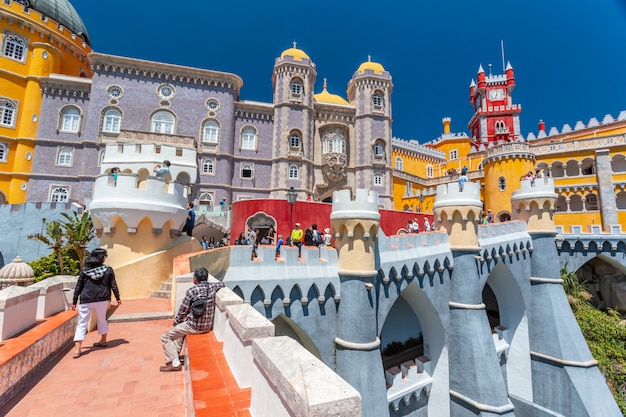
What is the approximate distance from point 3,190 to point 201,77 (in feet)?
57.4

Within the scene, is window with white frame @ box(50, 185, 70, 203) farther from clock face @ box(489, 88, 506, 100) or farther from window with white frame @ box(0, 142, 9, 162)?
clock face @ box(489, 88, 506, 100)

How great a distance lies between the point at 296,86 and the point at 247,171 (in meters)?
9.37

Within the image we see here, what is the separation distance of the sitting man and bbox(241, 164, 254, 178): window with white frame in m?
23.3

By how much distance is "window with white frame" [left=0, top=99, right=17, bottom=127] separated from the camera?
22.5m

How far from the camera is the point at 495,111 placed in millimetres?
43688

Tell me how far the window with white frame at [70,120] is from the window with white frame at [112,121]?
7.52ft

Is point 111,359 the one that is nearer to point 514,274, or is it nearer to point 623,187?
point 514,274

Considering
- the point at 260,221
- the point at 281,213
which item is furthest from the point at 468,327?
the point at 260,221

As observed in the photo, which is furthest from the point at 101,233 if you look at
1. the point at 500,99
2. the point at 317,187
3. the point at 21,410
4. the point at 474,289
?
the point at 500,99

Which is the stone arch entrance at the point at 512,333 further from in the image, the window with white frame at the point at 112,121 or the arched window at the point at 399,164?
the window with white frame at the point at 112,121

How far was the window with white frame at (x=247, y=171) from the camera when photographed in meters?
27.5

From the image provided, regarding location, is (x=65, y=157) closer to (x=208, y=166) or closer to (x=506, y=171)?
(x=208, y=166)

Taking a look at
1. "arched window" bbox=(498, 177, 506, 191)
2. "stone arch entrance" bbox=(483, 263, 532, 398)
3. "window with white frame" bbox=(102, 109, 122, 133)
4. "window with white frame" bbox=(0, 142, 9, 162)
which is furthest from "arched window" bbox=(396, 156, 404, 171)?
"window with white frame" bbox=(0, 142, 9, 162)

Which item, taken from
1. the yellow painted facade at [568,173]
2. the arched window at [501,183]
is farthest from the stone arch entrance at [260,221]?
the arched window at [501,183]
